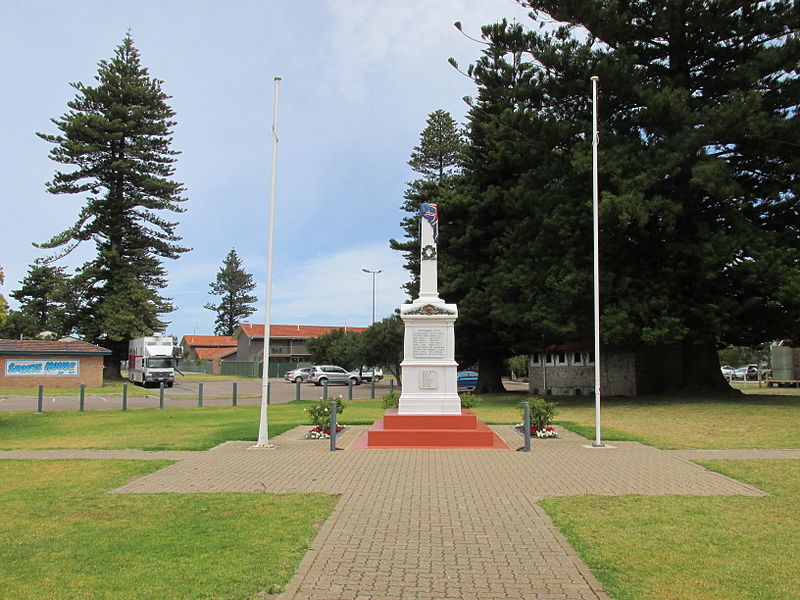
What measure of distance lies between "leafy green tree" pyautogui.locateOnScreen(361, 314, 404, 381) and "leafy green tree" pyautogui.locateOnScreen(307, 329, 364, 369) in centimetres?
449

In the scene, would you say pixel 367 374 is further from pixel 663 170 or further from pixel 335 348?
pixel 663 170

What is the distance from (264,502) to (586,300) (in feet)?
62.8

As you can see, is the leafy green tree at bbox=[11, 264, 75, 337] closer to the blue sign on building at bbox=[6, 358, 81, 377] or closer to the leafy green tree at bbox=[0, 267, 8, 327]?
the blue sign on building at bbox=[6, 358, 81, 377]

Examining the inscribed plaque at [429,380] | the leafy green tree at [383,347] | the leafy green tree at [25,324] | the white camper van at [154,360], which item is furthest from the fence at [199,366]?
the inscribed plaque at [429,380]

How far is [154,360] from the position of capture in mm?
42375

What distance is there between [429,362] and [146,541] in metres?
8.86

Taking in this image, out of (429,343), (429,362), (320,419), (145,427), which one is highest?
(429,343)

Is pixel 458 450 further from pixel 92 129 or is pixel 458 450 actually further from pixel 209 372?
pixel 209 372

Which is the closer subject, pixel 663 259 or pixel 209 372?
pixel 663 259

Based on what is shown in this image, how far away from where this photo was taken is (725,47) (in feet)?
77.9


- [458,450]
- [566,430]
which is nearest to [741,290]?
[566,430]

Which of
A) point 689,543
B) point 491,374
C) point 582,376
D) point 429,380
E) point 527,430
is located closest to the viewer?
point 689,543

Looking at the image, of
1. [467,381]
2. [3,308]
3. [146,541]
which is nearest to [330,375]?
[467,381]

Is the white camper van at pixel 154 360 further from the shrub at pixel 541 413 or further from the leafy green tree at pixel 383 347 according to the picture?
the shrub at pixel 541 413
